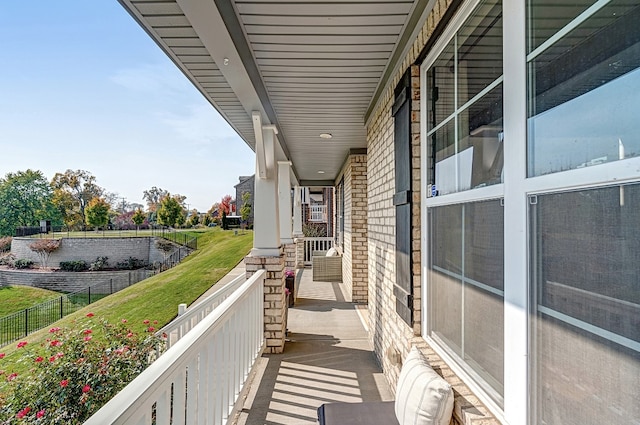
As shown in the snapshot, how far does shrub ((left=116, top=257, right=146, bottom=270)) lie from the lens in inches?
922

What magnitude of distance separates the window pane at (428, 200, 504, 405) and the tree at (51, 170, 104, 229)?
3024 cm

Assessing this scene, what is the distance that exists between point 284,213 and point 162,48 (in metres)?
5.66

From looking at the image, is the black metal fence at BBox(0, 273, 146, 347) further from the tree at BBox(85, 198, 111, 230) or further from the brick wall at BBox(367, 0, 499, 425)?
the brick wall at BBox(367, 0, 499, 425)

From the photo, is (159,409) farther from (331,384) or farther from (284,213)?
(284,213)

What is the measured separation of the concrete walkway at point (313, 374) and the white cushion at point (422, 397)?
3.50 ft

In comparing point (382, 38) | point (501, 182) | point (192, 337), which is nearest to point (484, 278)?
point (501, 182)

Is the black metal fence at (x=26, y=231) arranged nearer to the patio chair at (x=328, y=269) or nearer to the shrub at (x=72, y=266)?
A: the shrub at (x=72, y=266)

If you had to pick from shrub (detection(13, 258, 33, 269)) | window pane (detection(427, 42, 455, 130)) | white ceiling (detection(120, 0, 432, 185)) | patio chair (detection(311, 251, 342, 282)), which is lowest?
shrub (detection(13, 258, 33, 269))

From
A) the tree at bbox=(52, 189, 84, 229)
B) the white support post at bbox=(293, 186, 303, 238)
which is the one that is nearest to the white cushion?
the white support post at bbox=(293, 186, 303, 238)

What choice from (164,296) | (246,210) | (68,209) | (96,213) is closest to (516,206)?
(164,296)

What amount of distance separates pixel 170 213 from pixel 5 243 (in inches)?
743

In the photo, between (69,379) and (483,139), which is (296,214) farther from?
(483,139)

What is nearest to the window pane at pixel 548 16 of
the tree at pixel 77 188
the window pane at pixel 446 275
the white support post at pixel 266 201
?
the window pane at pixel 446 275

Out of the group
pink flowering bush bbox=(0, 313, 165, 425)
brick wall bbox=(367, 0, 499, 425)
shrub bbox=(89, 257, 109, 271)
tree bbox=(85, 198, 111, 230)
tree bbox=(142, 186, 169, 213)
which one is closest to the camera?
brick wall bbox=(367, 0, 499, 425)
